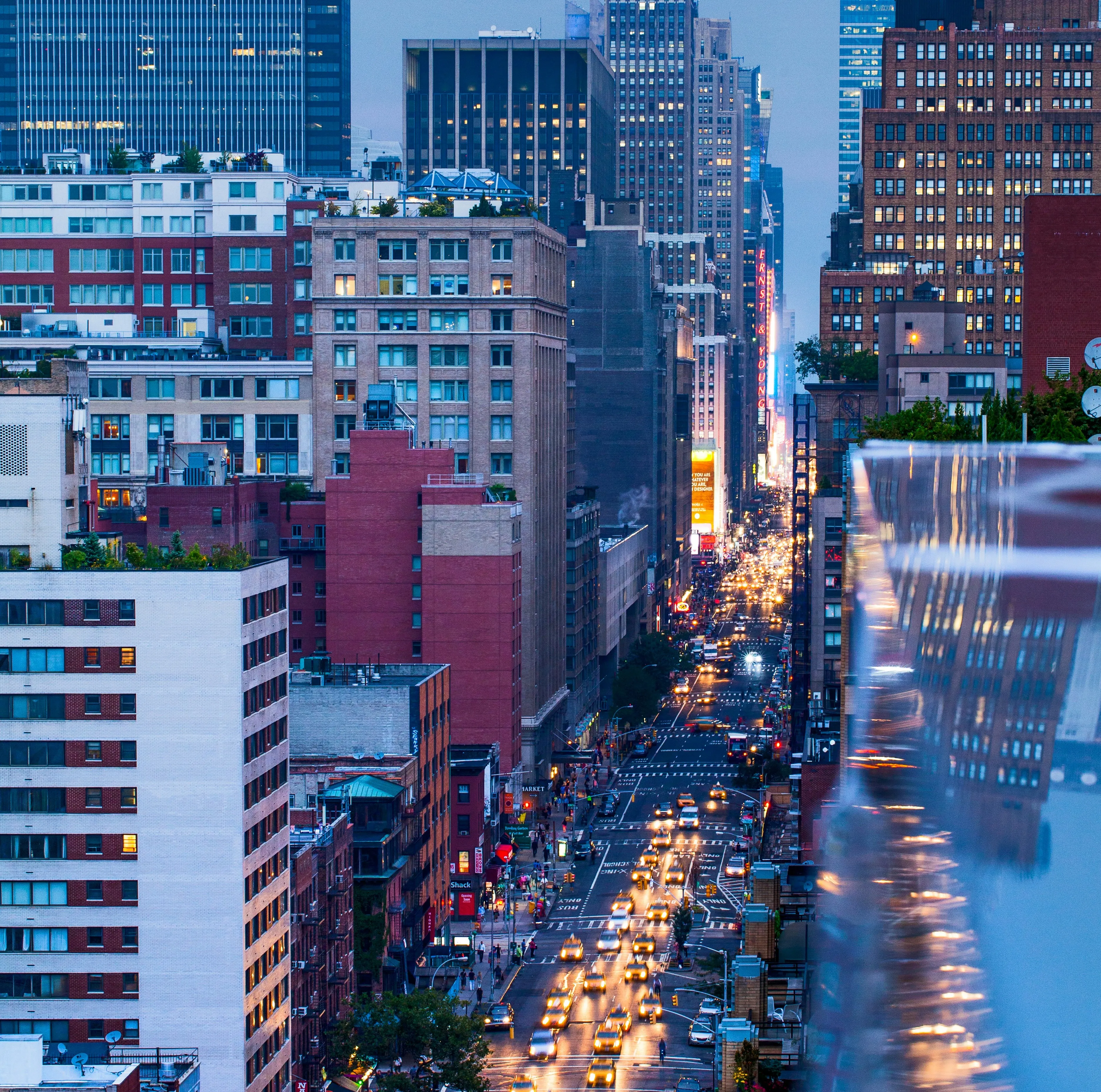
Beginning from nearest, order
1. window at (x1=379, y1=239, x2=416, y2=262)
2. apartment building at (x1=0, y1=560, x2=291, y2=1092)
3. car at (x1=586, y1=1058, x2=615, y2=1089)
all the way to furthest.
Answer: apartment building at (x1=0, y1=560, x2=291, y2=1092) < car at (x1=586, y1=1058, x2=615, y2=1089) < window at (x1=379, y1=239, x2=416, y2=262)

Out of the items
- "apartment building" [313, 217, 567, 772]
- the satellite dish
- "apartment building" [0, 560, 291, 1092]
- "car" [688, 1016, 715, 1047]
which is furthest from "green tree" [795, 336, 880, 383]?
the satellite dish

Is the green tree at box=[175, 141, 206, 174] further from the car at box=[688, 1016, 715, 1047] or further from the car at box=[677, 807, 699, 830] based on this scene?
the car at box=[688, 1016, 715, 1047]

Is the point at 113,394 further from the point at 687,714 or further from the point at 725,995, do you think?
the point at 725,995

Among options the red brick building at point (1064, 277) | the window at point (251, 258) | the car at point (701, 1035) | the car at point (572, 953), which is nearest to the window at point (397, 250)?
the window at point (251, 258)

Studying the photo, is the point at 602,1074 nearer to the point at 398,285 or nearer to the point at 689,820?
Result: the point at 689,820

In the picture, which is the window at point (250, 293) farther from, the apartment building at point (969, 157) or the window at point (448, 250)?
the apartment building at point (969, 157)

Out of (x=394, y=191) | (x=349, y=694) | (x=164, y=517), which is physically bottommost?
(x=349, y=694)

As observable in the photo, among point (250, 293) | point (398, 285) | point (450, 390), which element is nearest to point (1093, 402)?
point (450, 390)

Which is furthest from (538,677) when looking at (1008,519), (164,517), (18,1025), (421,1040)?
(1008,519)
